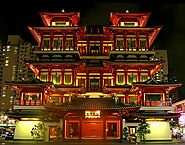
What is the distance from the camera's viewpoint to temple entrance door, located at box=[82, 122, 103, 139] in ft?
128

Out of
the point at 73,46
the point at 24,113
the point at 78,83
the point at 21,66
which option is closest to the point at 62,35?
the point at 73,46

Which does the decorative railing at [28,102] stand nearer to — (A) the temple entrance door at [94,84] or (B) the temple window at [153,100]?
(A) the temple entrance door at [94,84]

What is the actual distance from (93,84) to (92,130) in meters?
11.7

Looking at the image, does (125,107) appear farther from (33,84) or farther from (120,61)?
(33,84)

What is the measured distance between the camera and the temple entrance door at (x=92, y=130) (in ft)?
128

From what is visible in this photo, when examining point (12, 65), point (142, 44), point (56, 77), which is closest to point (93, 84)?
point (56, 77)

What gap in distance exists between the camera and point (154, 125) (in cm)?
4219

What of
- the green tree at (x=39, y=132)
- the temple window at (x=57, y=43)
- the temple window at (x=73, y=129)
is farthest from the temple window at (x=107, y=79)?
the green tree at (x=39, y=132)

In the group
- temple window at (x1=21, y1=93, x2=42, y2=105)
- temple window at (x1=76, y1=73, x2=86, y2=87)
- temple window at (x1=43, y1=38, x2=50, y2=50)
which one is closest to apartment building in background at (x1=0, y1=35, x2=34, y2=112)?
temple window at (x1=43, y1=38, x2=50, y2=50)

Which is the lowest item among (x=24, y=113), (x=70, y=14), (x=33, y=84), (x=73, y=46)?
(x=24, y=113)

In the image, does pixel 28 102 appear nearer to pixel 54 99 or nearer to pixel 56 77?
pixel 54 99

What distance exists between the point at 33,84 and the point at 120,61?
15.8 metres

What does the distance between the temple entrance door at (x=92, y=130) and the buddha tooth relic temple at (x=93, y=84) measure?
0.15 m

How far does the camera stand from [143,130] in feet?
129
